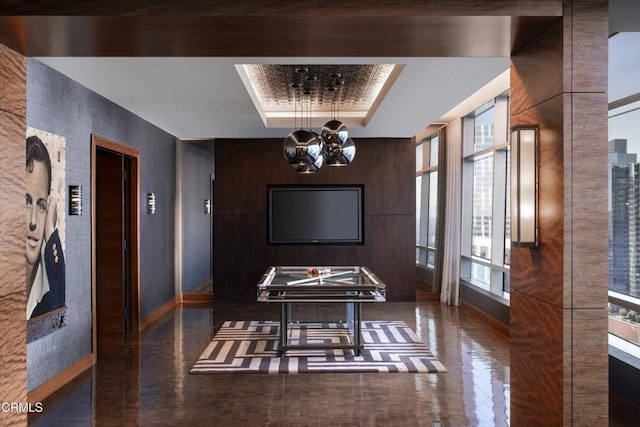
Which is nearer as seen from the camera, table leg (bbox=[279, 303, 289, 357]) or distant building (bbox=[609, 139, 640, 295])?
distant building (bbox=[609, 139, 640, 295])

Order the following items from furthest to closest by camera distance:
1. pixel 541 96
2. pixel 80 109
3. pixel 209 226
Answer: pixel 209 226 < pixel 80 109 < pixel 541 96

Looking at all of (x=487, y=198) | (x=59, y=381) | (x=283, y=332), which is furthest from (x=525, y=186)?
(x=487, y=198)

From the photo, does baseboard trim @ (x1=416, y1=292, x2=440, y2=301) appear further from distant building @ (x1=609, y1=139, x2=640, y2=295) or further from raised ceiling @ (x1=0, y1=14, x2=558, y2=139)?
raised ceiling @ (x1=0, y1=14, x2=558, y2=139)

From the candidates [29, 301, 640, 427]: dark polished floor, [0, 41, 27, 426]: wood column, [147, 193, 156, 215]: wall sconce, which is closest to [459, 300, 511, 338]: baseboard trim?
[29, 301, 640, 427]: dark polished floor

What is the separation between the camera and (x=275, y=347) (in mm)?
5789

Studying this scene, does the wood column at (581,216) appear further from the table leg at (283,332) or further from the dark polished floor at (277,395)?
the table leg at (283,332)

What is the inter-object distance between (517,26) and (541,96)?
37cm

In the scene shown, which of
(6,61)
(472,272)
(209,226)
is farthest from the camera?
(209,226)

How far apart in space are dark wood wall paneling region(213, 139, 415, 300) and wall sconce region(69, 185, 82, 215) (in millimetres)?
4025

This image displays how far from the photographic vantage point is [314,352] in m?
5.57

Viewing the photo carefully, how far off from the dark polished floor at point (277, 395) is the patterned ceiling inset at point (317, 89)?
105 inches

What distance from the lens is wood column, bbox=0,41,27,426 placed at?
2.91 m

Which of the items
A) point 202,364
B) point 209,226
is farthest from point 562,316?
point 209,226

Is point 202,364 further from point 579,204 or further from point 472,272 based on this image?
point 472,272
